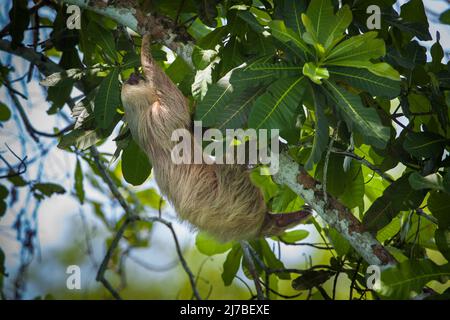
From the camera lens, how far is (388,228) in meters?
4.67

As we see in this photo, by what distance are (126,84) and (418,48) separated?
1930 mm

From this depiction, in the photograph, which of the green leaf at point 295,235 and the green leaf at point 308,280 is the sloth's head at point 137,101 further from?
the green leaf at point 295,235

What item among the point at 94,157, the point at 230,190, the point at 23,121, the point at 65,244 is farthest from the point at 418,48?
the point at 65,244

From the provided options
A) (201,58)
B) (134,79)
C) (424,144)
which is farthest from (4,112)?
(424,144)

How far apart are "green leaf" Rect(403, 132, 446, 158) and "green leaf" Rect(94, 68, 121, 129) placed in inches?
71.5

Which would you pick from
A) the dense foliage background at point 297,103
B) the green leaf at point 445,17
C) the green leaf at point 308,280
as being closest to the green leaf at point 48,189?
the dense foliage background at point 297,103

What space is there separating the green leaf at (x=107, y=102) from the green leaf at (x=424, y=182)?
184 cm

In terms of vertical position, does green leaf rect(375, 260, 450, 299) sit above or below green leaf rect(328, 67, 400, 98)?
below

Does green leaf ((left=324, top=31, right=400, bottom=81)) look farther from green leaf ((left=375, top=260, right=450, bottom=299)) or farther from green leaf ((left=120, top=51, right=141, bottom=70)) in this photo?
green leaf ((left=120, top=51, right=141, bottom=70))

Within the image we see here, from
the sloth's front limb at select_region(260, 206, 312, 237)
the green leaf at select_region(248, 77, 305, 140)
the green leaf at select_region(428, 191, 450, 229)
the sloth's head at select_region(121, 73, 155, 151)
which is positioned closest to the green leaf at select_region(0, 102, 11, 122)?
the sloth's head at select_region(121, 73, 155, 151)

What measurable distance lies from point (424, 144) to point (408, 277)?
32.8 inches

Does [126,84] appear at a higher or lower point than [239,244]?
higher

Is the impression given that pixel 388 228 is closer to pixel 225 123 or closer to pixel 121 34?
pixel 225 123

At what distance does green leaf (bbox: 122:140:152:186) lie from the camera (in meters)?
4.65
